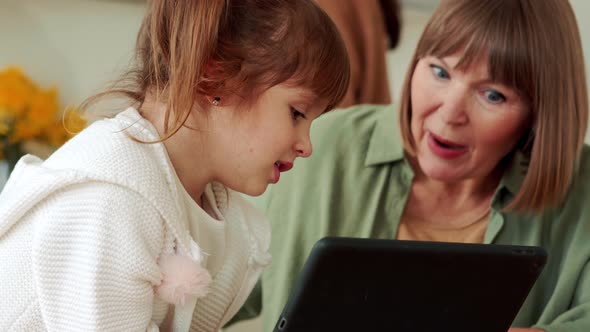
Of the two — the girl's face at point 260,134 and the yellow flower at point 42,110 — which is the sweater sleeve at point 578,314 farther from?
the yellow flower at point 42,110

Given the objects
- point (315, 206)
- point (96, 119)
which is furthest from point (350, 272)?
point (315, 206)

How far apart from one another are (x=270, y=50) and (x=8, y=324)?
384 millimetres

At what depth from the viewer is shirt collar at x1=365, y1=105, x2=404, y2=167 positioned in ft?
4.42

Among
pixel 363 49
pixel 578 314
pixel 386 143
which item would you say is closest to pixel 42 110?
pixel 363 49

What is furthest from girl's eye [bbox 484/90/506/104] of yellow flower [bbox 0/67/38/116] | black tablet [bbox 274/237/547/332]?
yellow flower [bbox 0/67/38/116]

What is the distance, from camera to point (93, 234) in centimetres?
84

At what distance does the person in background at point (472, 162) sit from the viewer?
1.21 meters

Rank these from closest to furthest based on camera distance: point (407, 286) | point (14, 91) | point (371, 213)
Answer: point (407, 286)
point (371, 213)
point (14, 91)

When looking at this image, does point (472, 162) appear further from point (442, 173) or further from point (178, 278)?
point (178, 278)

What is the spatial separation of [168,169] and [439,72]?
19.3 inches

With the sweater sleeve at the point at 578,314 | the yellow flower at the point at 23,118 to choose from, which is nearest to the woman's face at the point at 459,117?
the sweater sleeve at the point at 578,314

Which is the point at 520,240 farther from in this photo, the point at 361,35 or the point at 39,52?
the point at 39,52

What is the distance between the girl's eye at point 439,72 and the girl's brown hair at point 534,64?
0.07ft

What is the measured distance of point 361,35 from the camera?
189 cm
